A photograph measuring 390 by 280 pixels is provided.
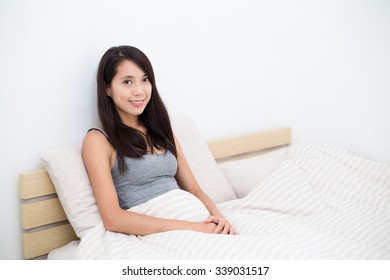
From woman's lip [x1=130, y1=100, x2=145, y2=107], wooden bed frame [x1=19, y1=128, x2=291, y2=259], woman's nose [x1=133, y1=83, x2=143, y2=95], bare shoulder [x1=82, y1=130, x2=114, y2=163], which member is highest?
woman's nose [x1=133, y1=83, x2=143, y2=95]

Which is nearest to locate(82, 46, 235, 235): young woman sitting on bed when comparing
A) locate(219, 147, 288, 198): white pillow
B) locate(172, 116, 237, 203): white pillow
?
locate(172, 116, 237, 203): white pillow

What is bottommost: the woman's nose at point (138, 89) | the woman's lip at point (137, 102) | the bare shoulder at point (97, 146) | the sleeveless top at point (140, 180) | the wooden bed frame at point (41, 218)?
the wooden bed frame at point (41, 218)

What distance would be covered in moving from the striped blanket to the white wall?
35cm

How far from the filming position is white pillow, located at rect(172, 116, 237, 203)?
6.22ft

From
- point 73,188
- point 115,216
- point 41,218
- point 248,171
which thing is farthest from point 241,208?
point 41,218

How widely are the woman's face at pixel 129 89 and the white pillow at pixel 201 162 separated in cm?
33

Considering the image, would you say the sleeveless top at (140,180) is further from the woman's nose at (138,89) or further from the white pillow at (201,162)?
the white pillow at (201,162)

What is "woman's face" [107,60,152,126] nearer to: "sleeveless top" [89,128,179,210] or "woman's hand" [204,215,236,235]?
"sleeveless top" [89,128,179,210]

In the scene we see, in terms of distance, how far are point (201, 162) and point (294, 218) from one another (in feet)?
1.56

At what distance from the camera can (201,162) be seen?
1.92m

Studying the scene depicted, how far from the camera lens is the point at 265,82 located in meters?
2.40

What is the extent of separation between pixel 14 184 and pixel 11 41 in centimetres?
49

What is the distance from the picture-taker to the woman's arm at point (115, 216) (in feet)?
4.73

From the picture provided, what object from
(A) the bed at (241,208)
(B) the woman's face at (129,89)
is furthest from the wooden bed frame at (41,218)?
(B) the woman's face at (129,89)
